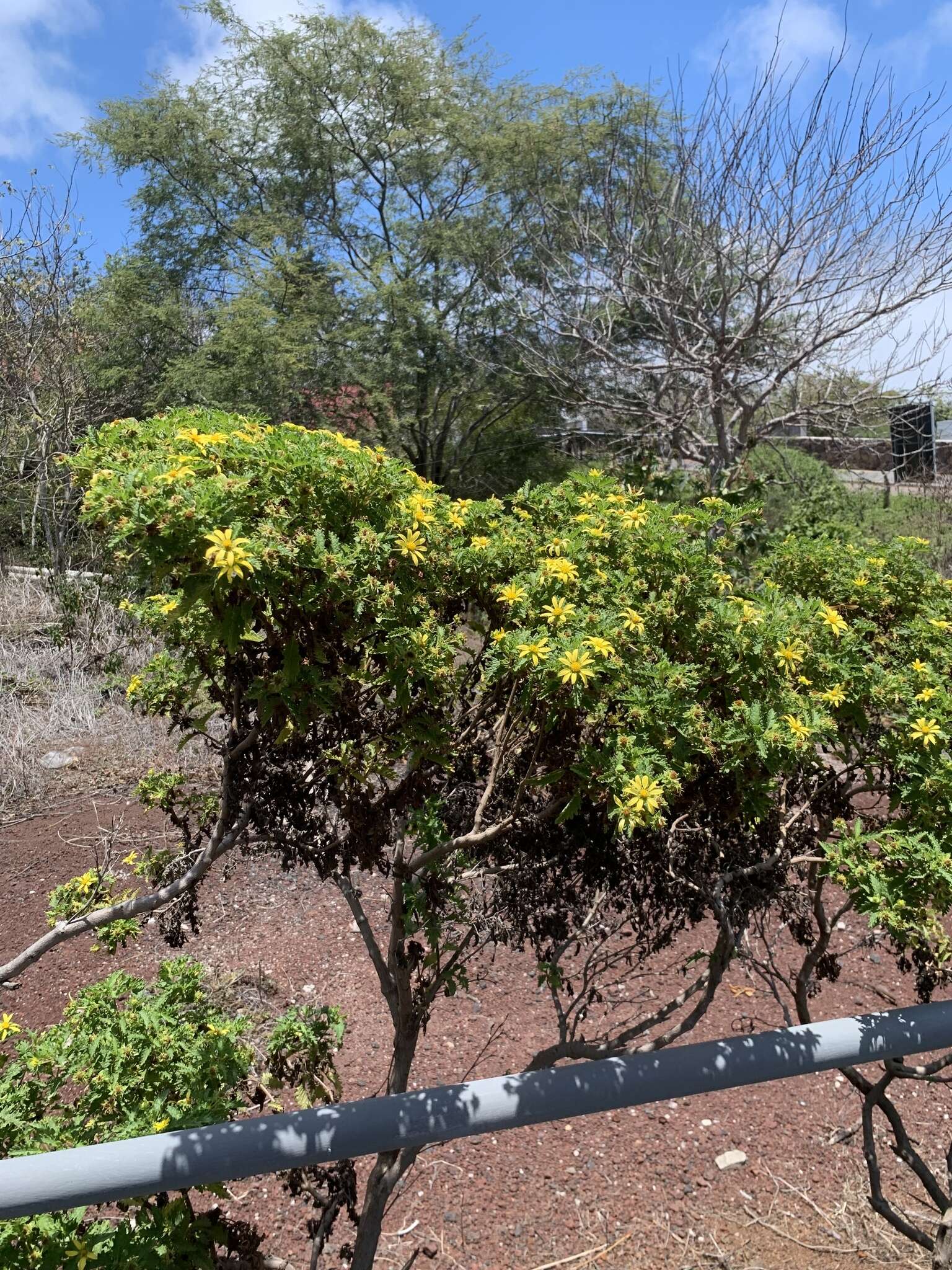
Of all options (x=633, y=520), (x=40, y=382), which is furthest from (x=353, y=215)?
(x=633, y=520)

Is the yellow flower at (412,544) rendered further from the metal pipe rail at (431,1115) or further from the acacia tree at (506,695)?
the metal pipe rail at (431,1115)

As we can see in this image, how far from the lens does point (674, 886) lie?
1.97 metres

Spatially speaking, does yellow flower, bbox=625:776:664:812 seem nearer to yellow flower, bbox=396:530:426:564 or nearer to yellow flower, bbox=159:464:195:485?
yellow flower, bbox=396:530:426:564

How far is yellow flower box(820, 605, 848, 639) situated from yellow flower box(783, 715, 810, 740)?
1.01 feet

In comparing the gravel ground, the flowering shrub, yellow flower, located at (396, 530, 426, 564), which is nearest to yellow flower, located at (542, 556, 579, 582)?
yellow flower, located at (396, 530, 426, 564)

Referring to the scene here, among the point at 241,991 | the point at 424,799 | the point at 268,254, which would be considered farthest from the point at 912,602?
the point at 268,254

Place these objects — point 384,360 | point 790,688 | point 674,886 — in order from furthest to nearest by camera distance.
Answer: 1. point 384,360
2. point 674,886
3. point 790,688

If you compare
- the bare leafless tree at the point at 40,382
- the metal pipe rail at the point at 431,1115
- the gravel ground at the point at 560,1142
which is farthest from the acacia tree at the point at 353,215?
the metal pipe rail at the point at 431,1115

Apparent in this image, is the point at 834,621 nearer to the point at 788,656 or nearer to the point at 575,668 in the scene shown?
the point at 788,656

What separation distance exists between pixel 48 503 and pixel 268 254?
4833 millimetres

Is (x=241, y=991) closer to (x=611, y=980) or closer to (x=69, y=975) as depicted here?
(x=69, y=975)

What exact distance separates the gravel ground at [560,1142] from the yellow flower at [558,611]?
6.51ft

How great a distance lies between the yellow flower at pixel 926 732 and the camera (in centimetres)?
154

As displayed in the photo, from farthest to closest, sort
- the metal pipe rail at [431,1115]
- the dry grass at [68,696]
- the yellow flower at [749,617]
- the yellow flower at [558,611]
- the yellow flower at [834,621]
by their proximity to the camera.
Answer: the dry grass at [68,696] < the yellow flower at [834,621] < the yellow flower at [749,617] < the yellow flower at [558,611] < the metal pipe rail at [431,1115]
